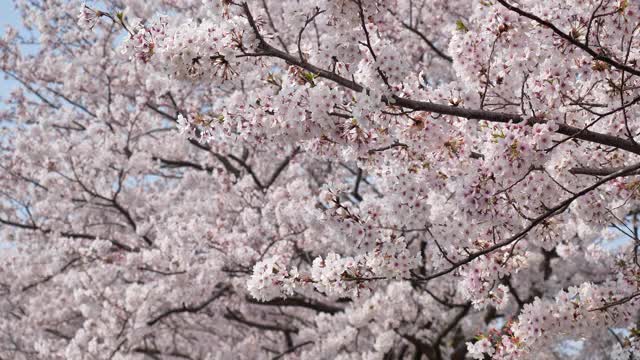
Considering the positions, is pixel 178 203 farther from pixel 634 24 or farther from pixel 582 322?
pixel 634 24

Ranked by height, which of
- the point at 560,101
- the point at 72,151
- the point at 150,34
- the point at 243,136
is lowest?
the point at 243,136

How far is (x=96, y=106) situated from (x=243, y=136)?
10.1 m

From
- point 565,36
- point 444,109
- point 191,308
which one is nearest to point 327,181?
point 444,109

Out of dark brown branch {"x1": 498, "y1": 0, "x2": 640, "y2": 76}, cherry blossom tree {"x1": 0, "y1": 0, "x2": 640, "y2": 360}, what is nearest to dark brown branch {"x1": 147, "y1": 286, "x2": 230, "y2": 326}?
cherry blossom tree {"x1": 0, "y1": 0, "x2": 640, "y2": 360}

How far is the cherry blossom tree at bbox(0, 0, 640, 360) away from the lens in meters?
3.91

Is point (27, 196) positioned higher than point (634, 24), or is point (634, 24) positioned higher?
point (27, 196)

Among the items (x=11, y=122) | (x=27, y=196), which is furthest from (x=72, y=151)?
(x=11, y=122)

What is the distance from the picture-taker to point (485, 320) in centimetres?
1111

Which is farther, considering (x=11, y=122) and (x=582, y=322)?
(x=11, y=122)

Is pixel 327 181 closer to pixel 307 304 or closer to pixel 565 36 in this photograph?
pixel 565 36

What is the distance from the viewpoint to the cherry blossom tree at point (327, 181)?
3914mm

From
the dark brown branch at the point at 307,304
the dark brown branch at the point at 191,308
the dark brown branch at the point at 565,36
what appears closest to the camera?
the dark brown branch at the point at 565,36

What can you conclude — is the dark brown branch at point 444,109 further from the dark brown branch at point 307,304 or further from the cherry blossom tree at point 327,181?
the dark brown branch at point 307,304

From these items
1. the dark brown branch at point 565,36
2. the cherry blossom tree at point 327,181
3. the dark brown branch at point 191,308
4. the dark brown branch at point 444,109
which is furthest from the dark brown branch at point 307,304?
the dark brown branch at point 565,36
